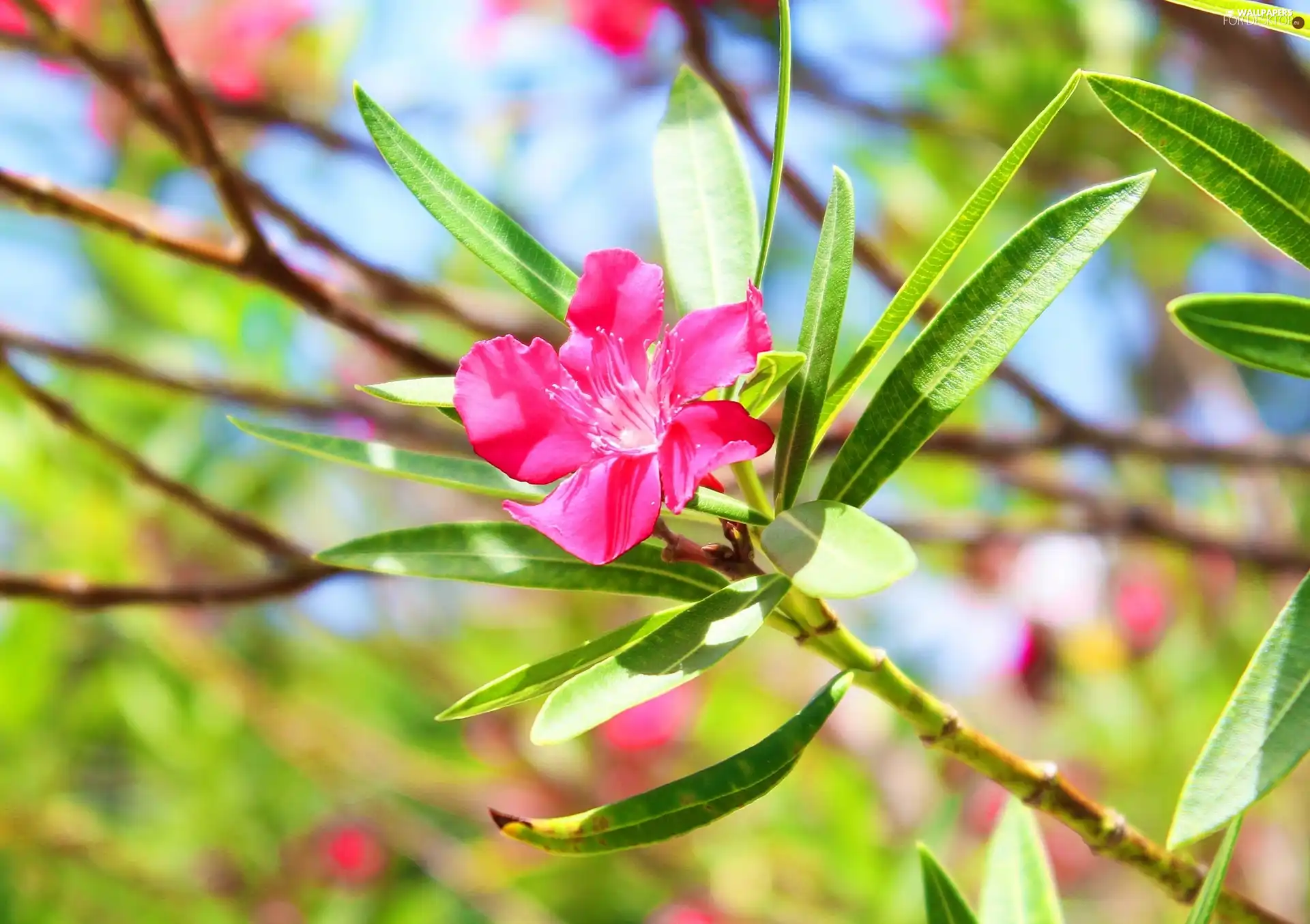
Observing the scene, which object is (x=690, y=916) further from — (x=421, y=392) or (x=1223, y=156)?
(x=1223, y=156)

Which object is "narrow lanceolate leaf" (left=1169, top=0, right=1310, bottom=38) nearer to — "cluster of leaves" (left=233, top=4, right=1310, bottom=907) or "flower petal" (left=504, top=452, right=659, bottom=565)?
"cluster of leaves" (left=233, top=4, right=1310, bottom=907)

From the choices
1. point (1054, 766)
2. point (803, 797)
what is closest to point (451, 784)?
point (803, 797)

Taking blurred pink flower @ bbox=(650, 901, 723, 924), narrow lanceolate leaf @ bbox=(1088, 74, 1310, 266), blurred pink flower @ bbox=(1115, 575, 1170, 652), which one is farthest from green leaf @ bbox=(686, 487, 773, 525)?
blurred pink flower @ bbox=(1115, 575, 1170, 652)

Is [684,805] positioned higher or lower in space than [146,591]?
higher

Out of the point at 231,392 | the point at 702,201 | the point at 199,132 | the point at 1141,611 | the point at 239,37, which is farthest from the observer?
the point at 1141,611

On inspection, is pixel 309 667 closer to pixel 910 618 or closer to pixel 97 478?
pixel 97 478

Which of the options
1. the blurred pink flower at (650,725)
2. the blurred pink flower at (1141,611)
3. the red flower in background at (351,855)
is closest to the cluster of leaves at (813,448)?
the blurred pink flower at (650,725)

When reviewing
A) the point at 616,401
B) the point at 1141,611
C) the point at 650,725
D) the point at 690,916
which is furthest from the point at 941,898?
the point at 1141,611

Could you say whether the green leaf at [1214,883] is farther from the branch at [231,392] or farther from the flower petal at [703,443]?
the branch at [231,392]
